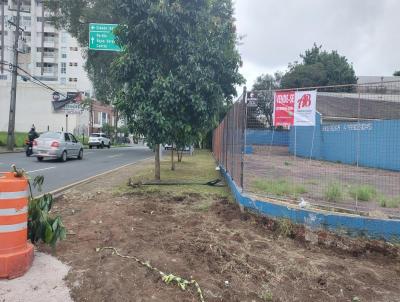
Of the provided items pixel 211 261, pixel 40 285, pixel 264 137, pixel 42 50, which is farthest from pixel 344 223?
pixel 42 50

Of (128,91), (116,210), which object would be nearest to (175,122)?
(128,91)

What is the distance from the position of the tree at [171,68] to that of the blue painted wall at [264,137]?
8.46 feet

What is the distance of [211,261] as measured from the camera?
4.74m

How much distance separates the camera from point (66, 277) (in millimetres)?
4168

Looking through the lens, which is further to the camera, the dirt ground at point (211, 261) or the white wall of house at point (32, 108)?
the white wall of house at point (32, 108)

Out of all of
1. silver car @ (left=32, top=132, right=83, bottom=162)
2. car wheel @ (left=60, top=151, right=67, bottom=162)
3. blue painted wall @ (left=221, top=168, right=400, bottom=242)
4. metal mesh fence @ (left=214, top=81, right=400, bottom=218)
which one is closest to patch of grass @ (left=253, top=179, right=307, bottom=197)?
metal mesh fence @ (left=214, top=81, right=400, bottom=218)

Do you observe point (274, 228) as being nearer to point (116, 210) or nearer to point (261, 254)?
point (261, 254)

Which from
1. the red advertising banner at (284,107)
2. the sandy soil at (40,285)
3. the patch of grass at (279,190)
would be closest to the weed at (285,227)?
the red advertising banner at (284,107)

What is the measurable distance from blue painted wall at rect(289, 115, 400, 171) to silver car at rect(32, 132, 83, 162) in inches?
465

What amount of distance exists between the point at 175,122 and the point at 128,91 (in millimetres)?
1562

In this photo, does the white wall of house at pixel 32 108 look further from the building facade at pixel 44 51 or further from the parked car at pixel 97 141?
the building facade at pixel 44 51

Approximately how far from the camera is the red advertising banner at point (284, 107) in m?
7.14

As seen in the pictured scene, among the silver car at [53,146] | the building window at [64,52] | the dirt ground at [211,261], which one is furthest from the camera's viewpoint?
the building window at [64,52]

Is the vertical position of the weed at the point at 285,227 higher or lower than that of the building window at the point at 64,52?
lower
